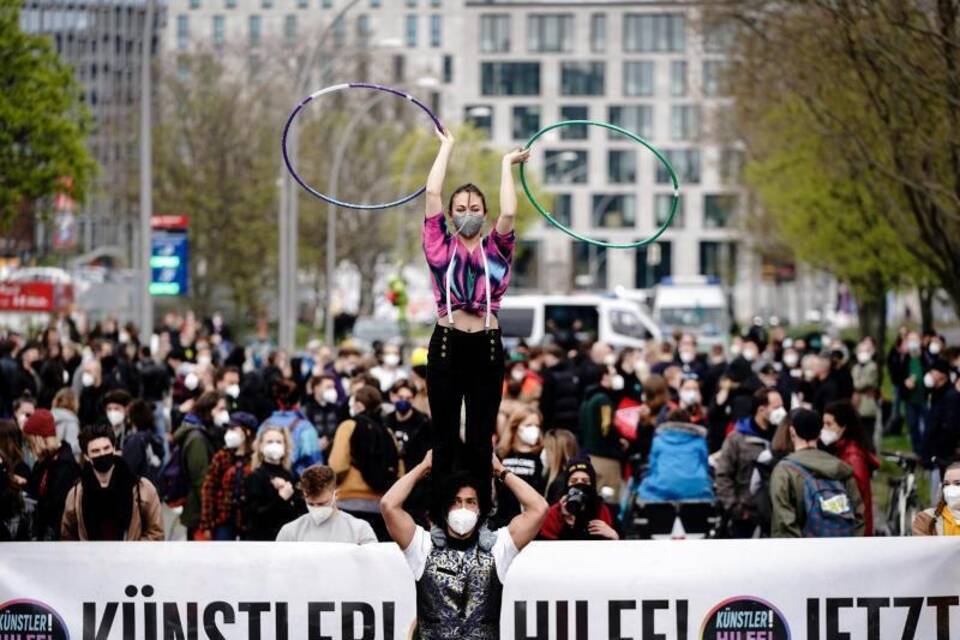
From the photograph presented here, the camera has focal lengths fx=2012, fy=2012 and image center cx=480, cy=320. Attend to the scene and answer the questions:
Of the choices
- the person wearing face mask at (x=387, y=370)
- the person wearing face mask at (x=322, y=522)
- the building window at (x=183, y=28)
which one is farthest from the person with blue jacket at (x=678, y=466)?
the building window at (x=183, y=28)

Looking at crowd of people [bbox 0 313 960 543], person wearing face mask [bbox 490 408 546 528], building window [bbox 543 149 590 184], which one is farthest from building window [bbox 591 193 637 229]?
person wearing face mask [bbox 490 408 546 528]

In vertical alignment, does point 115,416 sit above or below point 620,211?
below

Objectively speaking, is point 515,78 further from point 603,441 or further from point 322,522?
point 322,522

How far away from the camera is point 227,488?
13484mm

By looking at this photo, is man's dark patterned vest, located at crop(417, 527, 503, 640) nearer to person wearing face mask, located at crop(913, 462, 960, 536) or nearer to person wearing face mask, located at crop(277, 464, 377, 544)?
person wearing face mask, located at crop(277, 464, 377, 544)

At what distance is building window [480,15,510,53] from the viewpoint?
136 m

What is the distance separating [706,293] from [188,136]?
49.1 ft

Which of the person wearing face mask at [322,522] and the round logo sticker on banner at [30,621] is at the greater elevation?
the person wearing face mask at [322,522]

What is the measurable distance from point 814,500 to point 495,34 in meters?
126

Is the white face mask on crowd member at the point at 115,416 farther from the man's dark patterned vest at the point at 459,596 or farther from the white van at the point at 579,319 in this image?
the white van at the point at 579,319

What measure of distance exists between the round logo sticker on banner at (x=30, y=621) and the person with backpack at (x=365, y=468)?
3.67 m

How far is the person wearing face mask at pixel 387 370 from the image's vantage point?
2213 centimetres

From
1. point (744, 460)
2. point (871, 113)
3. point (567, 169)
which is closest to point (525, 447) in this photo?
point (744, 460)

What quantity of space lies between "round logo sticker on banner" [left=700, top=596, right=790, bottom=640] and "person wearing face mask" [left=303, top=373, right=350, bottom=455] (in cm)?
860
